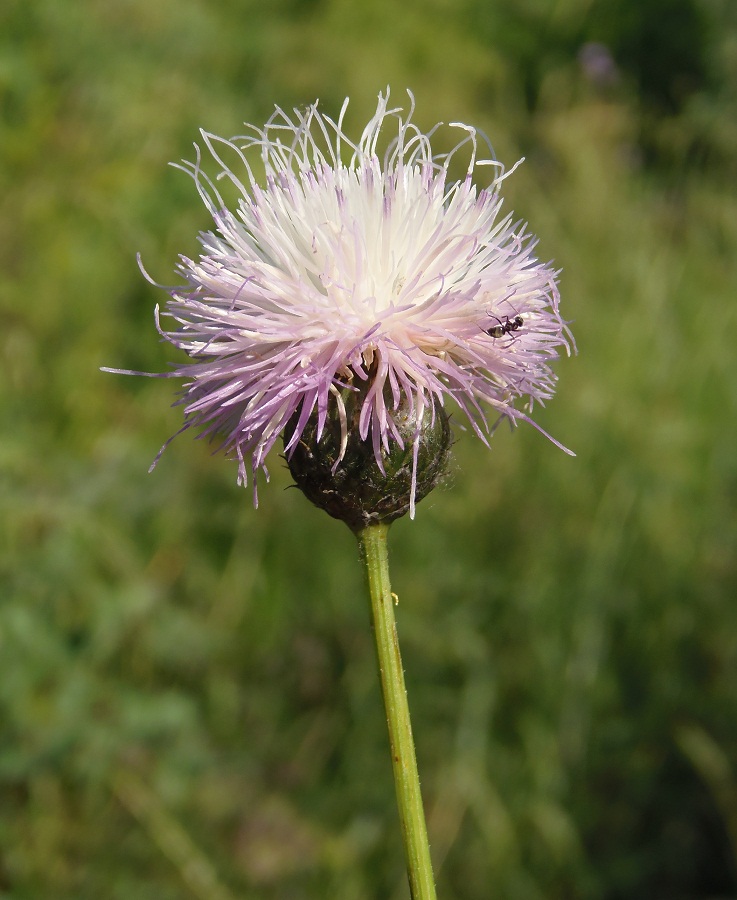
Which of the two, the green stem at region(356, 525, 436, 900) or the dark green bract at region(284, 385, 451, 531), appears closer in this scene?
the green stem at region(356, 525, 436, 900)

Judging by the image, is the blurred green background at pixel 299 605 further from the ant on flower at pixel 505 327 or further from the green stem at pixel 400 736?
the green stem at pixel 400 736

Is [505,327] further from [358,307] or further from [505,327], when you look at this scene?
[358,307]

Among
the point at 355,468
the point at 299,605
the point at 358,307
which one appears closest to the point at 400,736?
the point at 355,468

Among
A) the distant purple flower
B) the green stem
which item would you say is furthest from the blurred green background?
the green stem

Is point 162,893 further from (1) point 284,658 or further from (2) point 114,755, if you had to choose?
(1) point 284,658

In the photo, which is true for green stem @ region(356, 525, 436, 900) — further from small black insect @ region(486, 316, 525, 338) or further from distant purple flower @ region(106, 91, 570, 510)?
small black insect @ region(486, 316, 525, 338)

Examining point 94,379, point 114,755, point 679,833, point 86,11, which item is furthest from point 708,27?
point 114,755

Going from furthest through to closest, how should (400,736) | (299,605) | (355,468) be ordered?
(299,605)
(355,468)
(400,736)
